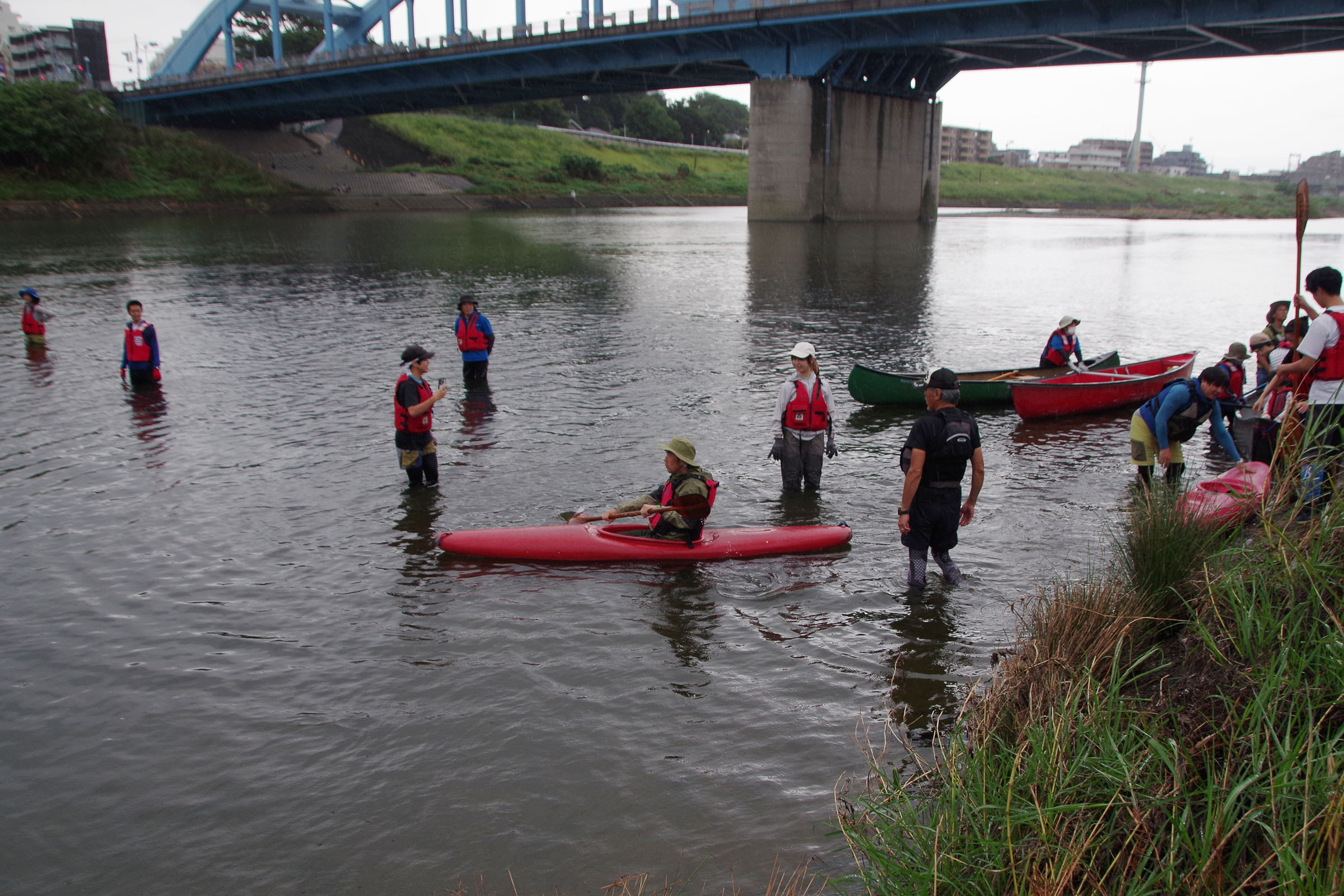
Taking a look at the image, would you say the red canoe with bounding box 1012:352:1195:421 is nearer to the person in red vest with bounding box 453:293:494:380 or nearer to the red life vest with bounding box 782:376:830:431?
the red life vest with bounding box 782:376:830:431

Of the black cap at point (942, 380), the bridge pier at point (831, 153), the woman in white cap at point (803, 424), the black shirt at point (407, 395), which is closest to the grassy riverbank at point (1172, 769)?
the black cap at point (942, 380)

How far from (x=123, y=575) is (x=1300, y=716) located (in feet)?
29.8

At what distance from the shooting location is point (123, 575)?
852cm

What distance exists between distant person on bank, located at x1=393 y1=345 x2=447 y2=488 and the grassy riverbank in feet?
22.9

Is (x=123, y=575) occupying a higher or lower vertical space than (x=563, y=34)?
lower

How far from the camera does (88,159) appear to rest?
190 ft

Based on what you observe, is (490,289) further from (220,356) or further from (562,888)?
(562,888)

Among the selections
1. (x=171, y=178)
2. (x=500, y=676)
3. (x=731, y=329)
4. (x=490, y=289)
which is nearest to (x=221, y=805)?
(x=500, y=676)

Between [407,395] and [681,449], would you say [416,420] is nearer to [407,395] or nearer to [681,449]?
[407,395]

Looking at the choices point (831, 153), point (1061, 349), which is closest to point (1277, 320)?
point (1061, 349)

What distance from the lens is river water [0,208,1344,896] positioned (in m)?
5.14

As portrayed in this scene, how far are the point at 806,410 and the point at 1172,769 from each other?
6948 millimetres

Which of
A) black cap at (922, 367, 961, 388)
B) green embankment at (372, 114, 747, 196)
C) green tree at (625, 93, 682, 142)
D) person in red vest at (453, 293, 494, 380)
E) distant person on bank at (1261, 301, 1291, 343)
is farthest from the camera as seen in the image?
green tree at (625, 93, 682, 142)

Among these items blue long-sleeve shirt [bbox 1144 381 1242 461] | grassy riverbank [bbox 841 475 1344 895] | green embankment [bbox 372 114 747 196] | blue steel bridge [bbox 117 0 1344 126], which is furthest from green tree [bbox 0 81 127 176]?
grassy riverbank [bbox 841 475 1344 895]
